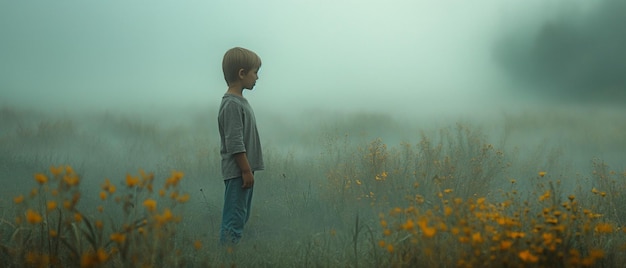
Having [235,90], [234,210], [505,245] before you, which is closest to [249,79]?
[235,90]

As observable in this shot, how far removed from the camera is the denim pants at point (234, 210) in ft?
13.9

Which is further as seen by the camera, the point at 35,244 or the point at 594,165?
the point at 594,165

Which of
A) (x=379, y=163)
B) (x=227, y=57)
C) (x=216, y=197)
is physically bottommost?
(x=216, y=197)

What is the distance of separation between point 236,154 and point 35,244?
1390 millimetres

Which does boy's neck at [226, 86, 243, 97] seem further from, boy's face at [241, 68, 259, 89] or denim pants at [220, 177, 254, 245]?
denim pants at [220, 177, 254, 245]

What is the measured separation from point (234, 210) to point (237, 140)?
53 cm

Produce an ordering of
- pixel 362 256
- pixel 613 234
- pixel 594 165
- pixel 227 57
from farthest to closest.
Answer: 1. pixel 594 165
2. pixel 613 234
3. pixel 227 57
4. pixel 362 256

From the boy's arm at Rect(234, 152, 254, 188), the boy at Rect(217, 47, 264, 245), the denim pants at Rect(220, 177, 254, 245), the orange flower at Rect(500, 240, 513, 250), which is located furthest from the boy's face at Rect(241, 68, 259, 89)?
the orange flower at Rect(500, 240, 513, 250)

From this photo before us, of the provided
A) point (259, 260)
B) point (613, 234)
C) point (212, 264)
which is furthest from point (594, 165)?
point (212, 264)

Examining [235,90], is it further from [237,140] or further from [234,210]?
[234,210]

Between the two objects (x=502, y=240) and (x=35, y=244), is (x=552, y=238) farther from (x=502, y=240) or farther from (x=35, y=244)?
(x=35, y=244)

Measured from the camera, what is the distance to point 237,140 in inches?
162

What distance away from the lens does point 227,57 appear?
14.0 feet

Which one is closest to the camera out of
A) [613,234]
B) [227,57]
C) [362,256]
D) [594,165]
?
[362,256]
